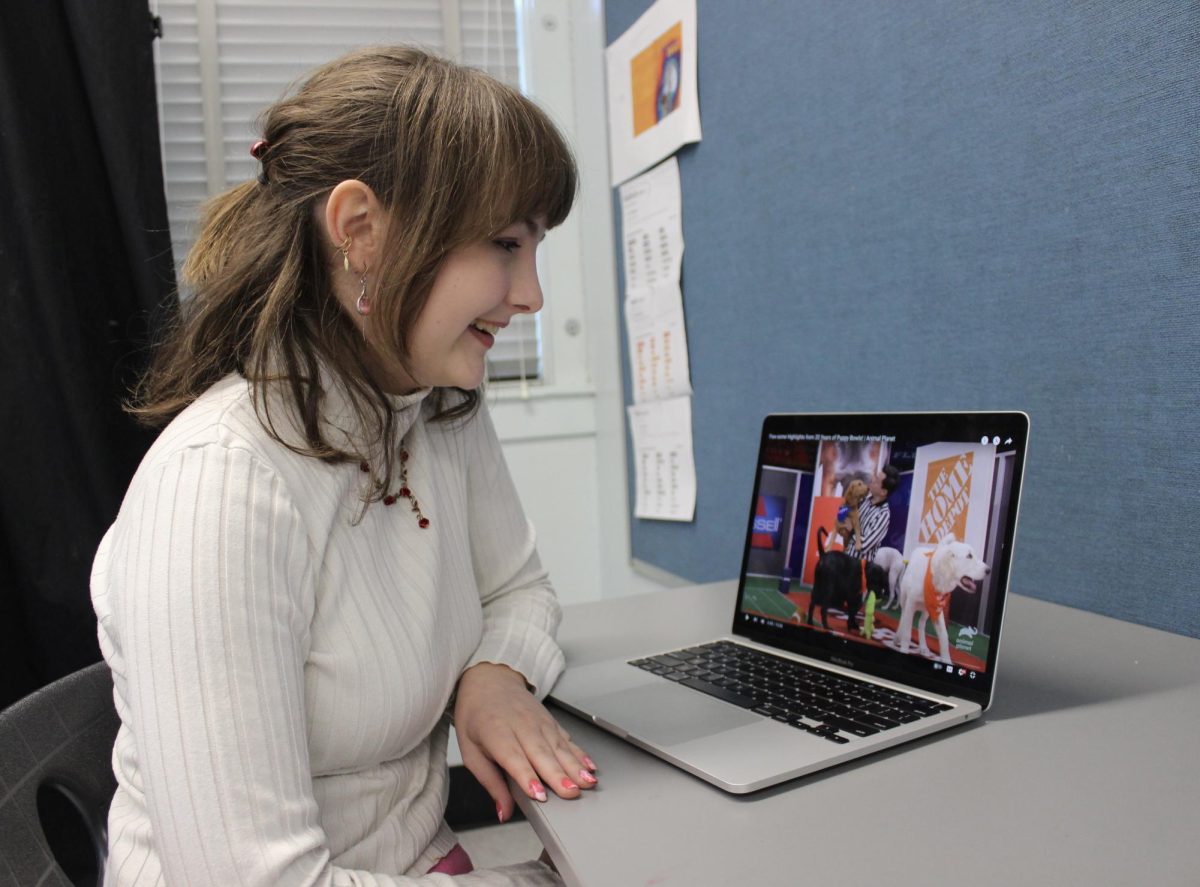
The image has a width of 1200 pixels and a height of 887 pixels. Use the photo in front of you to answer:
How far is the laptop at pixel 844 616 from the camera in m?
0.63

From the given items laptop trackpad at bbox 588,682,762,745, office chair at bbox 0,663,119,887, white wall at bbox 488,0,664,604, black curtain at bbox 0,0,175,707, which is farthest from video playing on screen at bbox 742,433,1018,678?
black curtain at bbox 0,0,175,707

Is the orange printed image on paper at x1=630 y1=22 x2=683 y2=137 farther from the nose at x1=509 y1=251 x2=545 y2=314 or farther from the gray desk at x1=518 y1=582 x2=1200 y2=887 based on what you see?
the gray desk at x1=518 y1=582 x2=1200 y2=887

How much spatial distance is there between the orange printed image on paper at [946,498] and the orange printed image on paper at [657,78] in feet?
3.47

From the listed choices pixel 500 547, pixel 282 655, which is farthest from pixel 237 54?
pixel 282 655

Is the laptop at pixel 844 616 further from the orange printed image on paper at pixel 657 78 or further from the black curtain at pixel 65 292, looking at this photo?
the black curtain at pixel 65 292

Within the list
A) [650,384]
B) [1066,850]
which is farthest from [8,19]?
[1066,850]

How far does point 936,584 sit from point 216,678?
19.8 inches

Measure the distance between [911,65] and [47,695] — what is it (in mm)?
1049

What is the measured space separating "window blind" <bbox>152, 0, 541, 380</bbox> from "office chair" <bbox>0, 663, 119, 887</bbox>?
52.3 inches

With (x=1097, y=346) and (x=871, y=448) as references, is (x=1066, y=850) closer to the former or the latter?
(x=871, y=448)

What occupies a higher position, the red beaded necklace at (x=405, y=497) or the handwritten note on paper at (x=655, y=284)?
the handwritten note on paper at (x=655, y=284)

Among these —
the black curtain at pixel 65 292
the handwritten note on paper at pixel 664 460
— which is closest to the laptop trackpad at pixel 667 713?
the handwritten note on paper at pixel 664 460

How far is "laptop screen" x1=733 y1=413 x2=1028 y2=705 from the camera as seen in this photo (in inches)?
26.0

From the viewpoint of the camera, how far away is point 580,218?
2.05 meters
